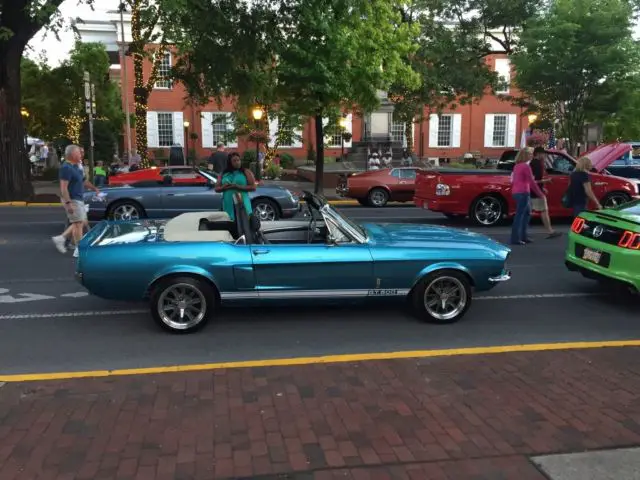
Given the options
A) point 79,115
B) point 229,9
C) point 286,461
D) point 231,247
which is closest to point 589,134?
point 229,9

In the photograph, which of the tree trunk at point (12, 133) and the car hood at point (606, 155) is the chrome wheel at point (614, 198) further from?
the tree trunk at point (12, 133)

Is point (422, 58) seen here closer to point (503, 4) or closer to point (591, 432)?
point (503, 4)

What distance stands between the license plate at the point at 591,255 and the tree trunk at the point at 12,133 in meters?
17.0

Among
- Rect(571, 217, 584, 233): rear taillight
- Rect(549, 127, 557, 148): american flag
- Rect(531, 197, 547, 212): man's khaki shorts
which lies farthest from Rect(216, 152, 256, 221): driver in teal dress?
Rect(549, 127, 557, 148): american flag

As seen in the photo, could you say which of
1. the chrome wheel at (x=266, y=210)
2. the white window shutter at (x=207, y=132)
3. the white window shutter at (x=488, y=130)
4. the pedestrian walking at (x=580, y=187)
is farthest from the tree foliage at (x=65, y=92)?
the white window shutter at (x=488, y=130)

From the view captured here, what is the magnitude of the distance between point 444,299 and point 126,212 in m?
8.31

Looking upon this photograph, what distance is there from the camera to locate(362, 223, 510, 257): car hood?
5.97 m

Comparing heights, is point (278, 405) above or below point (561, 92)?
below

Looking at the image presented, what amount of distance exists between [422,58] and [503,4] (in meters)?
4.36

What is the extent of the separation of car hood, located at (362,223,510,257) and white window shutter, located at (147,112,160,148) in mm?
40957

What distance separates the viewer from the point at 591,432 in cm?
371

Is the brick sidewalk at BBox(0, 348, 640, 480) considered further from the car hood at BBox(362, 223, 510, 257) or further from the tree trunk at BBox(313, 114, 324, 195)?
the tree trunk at BBox(313, 114, 324, 195)

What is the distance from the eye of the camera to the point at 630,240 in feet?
20.5

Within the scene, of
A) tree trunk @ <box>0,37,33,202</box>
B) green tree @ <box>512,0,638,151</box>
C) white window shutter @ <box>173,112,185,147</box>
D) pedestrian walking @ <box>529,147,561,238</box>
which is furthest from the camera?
white window shutter @ <box>173,112,185,147</box>
